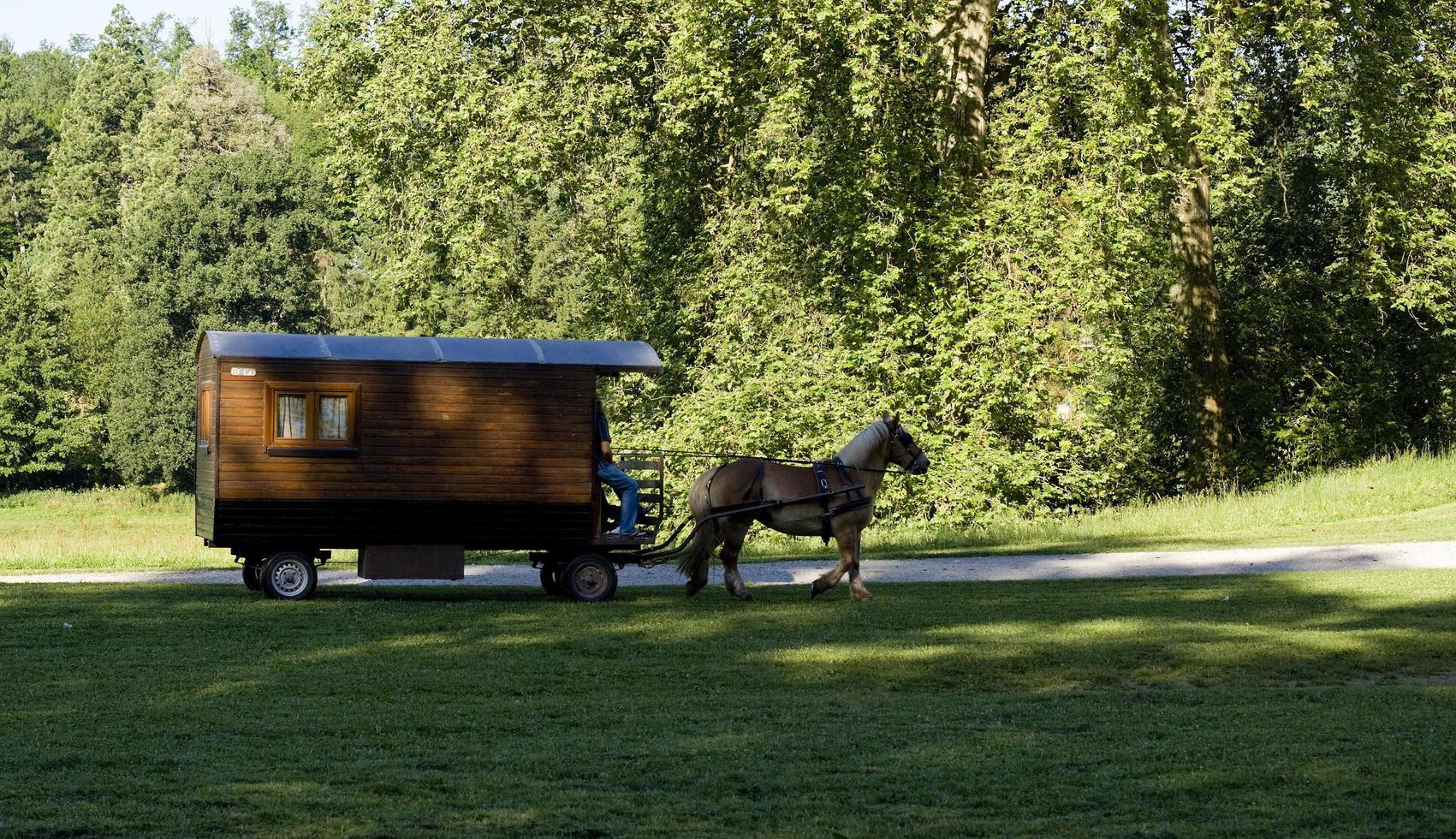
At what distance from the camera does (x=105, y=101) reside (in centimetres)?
8919

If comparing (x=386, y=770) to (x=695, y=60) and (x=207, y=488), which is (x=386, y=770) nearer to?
(x=207, y=488)

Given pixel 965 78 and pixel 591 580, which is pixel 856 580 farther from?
pixel 965 78

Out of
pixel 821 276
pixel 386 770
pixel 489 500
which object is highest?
pixel 821 276

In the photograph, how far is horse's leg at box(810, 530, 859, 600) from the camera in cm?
1812

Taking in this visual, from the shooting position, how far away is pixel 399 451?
1852cm

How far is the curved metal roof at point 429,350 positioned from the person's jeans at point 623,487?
3.59 feet

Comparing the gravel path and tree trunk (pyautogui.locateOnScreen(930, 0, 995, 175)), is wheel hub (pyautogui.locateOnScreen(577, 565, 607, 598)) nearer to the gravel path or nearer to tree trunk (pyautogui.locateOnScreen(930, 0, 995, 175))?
the gravel path

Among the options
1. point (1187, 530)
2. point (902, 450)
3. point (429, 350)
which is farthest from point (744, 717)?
point (1187, 530)

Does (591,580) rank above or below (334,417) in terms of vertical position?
Answer: below

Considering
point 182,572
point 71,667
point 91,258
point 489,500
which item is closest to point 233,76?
point 91,258

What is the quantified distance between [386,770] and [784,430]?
21.9m

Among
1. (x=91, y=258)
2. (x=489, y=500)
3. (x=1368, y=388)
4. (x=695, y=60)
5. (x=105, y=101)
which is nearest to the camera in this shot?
(x=489, y=500)

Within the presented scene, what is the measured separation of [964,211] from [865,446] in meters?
13.5

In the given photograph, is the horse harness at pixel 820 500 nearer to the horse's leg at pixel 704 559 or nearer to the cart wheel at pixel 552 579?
the horse's leg at pixel 704 559
